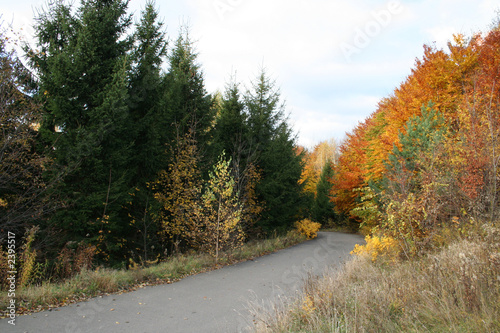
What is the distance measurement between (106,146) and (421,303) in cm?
995

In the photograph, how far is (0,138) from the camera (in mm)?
7609

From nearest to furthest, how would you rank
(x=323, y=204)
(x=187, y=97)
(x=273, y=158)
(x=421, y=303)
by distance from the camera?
(x=421, y=303) → (x=187, y=97) → (x=273, y=158) → (x=323, y=204)

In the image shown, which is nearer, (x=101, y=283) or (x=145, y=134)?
(x=101, y=283)

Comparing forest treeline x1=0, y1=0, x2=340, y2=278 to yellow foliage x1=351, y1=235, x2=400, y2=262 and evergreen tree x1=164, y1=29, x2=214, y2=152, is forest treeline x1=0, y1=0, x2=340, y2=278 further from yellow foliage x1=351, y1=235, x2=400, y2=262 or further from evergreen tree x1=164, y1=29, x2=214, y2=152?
yellow foliage x1=351, y1=235, x2=400, y2=262

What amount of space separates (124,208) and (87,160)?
121 inches

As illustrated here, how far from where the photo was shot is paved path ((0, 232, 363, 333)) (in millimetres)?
5164

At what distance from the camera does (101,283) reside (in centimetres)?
723

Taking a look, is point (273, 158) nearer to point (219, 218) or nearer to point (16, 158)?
point (219, 218)

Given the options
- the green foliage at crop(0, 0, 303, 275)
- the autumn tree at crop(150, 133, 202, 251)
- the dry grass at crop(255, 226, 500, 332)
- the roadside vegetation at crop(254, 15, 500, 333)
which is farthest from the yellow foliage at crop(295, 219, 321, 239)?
the dry grass at crop(255, 226, 500, 332)

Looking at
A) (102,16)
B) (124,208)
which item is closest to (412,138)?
(124,208)

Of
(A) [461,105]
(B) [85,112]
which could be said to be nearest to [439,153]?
(A) [461,105]

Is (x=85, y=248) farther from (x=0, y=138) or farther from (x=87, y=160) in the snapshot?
(x=0, y=138)

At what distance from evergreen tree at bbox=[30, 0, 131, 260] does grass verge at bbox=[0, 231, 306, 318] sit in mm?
2054

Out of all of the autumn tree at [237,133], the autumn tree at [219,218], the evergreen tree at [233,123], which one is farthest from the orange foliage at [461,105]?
the evergreen tree at [233,123]
